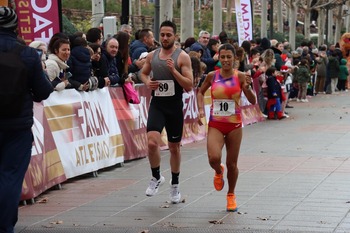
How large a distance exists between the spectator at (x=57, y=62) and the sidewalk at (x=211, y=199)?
4.26ft

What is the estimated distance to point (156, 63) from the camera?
34.5ft

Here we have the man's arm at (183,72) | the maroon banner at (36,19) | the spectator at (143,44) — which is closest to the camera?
the man's arm at (183,72)

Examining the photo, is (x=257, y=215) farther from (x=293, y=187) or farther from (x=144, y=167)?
(x=144, y=167)

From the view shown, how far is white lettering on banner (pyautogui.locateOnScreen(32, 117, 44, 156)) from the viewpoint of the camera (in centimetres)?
1090

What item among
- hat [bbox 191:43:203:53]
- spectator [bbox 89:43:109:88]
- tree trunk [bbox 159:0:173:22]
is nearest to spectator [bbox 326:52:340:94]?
tree trunk [bbox 159:0:173:22]

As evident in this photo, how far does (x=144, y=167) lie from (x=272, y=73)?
35.5ft

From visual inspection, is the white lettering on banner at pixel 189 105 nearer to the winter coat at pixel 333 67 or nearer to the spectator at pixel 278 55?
the spectator at pixel 278 55

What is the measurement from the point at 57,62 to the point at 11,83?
4.46 metres

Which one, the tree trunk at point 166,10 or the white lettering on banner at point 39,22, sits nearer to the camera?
the white lettering on banner at point 39,22

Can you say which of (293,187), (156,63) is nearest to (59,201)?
(156,63)

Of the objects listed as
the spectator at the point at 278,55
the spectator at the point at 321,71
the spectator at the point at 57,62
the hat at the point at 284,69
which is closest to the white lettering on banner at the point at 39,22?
the spectator at the point at 57,62

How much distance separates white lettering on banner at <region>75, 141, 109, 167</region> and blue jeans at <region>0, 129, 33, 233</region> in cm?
458

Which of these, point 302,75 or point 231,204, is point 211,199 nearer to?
point 231,204

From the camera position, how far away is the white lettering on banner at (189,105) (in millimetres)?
17734
